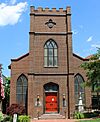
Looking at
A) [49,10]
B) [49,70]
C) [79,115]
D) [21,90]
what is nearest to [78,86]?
[49,70]

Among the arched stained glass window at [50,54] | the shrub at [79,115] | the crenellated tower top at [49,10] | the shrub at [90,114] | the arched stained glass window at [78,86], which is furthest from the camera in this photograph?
the crenellated tower top at [49,10]

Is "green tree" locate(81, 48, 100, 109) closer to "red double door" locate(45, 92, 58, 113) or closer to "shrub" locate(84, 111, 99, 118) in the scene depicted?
"shrub" locate(84, 111, 99, 118)

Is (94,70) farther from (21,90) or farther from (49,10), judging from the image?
(49,10)

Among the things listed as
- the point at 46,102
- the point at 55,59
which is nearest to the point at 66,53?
the point at 55,59

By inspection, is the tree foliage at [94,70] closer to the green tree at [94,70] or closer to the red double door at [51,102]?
the green tree at [94,70]

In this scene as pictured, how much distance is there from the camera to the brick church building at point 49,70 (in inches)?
1371

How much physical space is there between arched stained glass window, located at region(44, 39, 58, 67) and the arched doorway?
250cm

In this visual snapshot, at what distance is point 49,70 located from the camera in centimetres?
3575

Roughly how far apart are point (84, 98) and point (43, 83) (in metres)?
5.47

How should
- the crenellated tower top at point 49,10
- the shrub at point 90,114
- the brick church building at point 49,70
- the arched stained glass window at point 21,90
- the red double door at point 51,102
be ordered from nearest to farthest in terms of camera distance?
the shrub at point 90,114 < the brick church building at point 49,70 < the red double door at point 51,102 < the arched stained glass window at point 21,90 < the crenellated tower top at point 49,10

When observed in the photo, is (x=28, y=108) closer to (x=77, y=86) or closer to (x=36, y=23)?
(x=77, y=86)

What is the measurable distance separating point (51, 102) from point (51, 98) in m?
0.49

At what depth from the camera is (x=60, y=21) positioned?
3697cm

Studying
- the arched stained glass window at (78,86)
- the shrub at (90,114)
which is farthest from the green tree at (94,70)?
the arched stained glass window at (78,86)
